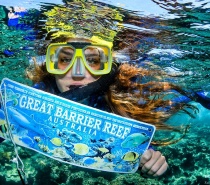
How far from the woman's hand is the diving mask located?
3.45 feet

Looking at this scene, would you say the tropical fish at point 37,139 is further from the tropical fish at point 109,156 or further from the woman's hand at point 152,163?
the woman's hand at point 152,163

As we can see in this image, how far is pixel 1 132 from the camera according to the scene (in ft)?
13.2

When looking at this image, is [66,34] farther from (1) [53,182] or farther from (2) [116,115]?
(1) [53,182]

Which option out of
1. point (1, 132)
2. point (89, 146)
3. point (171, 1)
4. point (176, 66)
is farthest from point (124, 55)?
point (1, 132)

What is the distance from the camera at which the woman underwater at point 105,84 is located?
3816mm

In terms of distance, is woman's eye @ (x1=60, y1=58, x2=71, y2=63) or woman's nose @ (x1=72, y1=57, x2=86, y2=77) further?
woman's eye @ (x1=60, y1=58, x2=71, y2=63)

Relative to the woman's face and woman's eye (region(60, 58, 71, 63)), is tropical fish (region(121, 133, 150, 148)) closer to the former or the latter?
the woman's face

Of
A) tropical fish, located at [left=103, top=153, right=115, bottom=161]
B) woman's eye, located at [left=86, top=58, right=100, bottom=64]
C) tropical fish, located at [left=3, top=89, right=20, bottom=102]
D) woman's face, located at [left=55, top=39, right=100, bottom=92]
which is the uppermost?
woman's eye, located at [left=86, top=58, right=100, bottom=64]

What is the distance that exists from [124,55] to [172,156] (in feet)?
5.38

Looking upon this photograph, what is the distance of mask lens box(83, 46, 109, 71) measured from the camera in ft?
12.8

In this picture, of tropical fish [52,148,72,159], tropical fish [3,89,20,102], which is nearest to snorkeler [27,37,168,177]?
tropical fish [3,89,20,102]

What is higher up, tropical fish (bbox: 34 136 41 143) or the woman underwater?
the woman underwater

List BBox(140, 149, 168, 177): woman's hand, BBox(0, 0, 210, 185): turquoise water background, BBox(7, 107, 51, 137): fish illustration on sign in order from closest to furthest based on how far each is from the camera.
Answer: BBox(140, 149, 168, 177): woman's hand → BBox(7, 107, 51, 137): fish illustration on sign → BBox(0, 0, 210, 185): turquoise water background

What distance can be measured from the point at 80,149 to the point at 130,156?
0.58 meters
